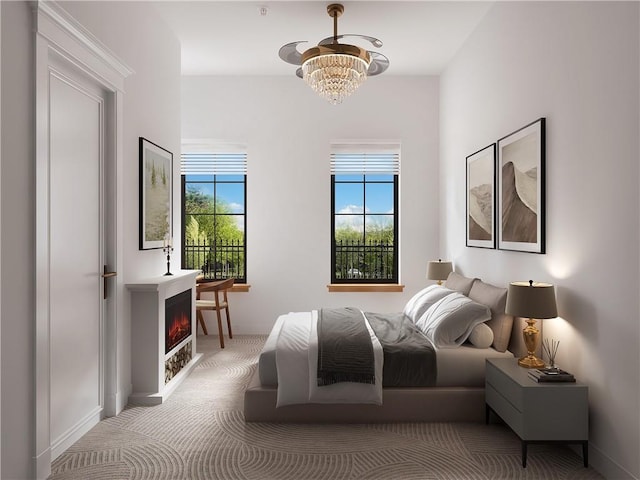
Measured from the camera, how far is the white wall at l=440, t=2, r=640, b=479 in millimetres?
2320

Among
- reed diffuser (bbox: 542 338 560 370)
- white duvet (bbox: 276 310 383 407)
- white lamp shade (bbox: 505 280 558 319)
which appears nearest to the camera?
white lamp shade (bbox: 505 280 558 319)

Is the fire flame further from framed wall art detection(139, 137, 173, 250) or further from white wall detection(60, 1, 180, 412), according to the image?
framed wall art detection(139, 137, 173, 250)

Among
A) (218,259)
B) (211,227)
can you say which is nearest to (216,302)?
(218,259)

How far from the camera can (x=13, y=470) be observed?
7.39ft

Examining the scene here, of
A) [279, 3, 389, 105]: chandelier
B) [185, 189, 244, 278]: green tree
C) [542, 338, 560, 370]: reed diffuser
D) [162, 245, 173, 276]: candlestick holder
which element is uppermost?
[279, 3, 389, 105]: chandelier

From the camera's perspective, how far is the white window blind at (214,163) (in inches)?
240

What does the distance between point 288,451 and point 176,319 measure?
183cm

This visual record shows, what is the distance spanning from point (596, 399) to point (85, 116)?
3.49m

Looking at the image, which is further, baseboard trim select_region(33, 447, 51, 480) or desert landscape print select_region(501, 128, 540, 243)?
desert landscape print select_region(501, 128, 540, 243)

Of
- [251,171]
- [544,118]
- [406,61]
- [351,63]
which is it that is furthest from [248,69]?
[544,118]

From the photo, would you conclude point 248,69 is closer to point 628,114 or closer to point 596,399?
point 628,114

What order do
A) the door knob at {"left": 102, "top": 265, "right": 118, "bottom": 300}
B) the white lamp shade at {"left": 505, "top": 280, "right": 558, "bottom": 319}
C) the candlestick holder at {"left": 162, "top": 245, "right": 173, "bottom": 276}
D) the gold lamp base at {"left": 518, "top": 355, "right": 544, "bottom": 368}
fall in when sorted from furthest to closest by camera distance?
the candlestick holder at {"left": 162, "top": 245, "right": 173, "bottom": 276}, the door knob at {"left": 102, "top": 265, "right": 118, "bottom": 300}, the gold lamp base at {"left": 518, "top": 355, "right": 544, "bottom": 368}, the white lamp shade at {"left": 505, "top": 280, "right": 558, "bottom": 319}

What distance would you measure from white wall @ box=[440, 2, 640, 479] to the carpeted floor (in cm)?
50

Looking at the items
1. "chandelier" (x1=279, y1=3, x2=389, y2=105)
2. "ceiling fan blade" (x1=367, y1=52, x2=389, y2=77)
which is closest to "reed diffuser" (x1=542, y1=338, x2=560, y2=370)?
"chandelier" (x1=279, y1=3, x2=389, y2=105)
